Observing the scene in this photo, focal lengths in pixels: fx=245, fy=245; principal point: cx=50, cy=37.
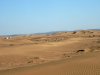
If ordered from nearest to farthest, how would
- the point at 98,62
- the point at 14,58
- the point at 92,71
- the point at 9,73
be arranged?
the point at 92,71 → the point at 9,73 → the point at 98,62 → the point at 14,58

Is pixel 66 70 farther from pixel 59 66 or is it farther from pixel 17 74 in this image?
pixel 17 74

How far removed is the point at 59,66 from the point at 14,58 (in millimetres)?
7853

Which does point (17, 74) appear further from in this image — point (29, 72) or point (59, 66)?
point (59, 66)

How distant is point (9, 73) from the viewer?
11.4 meters

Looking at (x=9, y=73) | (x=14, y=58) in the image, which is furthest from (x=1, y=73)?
(x=14, y=58)

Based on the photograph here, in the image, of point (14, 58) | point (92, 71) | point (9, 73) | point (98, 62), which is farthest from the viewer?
point (14, 58)

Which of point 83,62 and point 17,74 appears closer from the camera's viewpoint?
point 17,74

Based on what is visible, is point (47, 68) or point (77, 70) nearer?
point (77, 70)

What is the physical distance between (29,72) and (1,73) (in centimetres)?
148

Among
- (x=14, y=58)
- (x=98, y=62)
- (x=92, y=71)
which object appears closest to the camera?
(x=92, y=71)

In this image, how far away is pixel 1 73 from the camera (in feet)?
38.5

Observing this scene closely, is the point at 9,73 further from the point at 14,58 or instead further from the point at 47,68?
the point at 14,58

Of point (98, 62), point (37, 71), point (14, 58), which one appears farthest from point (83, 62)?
point (14, 58)

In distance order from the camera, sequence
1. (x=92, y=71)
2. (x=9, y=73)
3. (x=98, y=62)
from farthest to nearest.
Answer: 1. (x=98, y=62)
2. (x=9, y=73)
3. (x=92, y=71)
